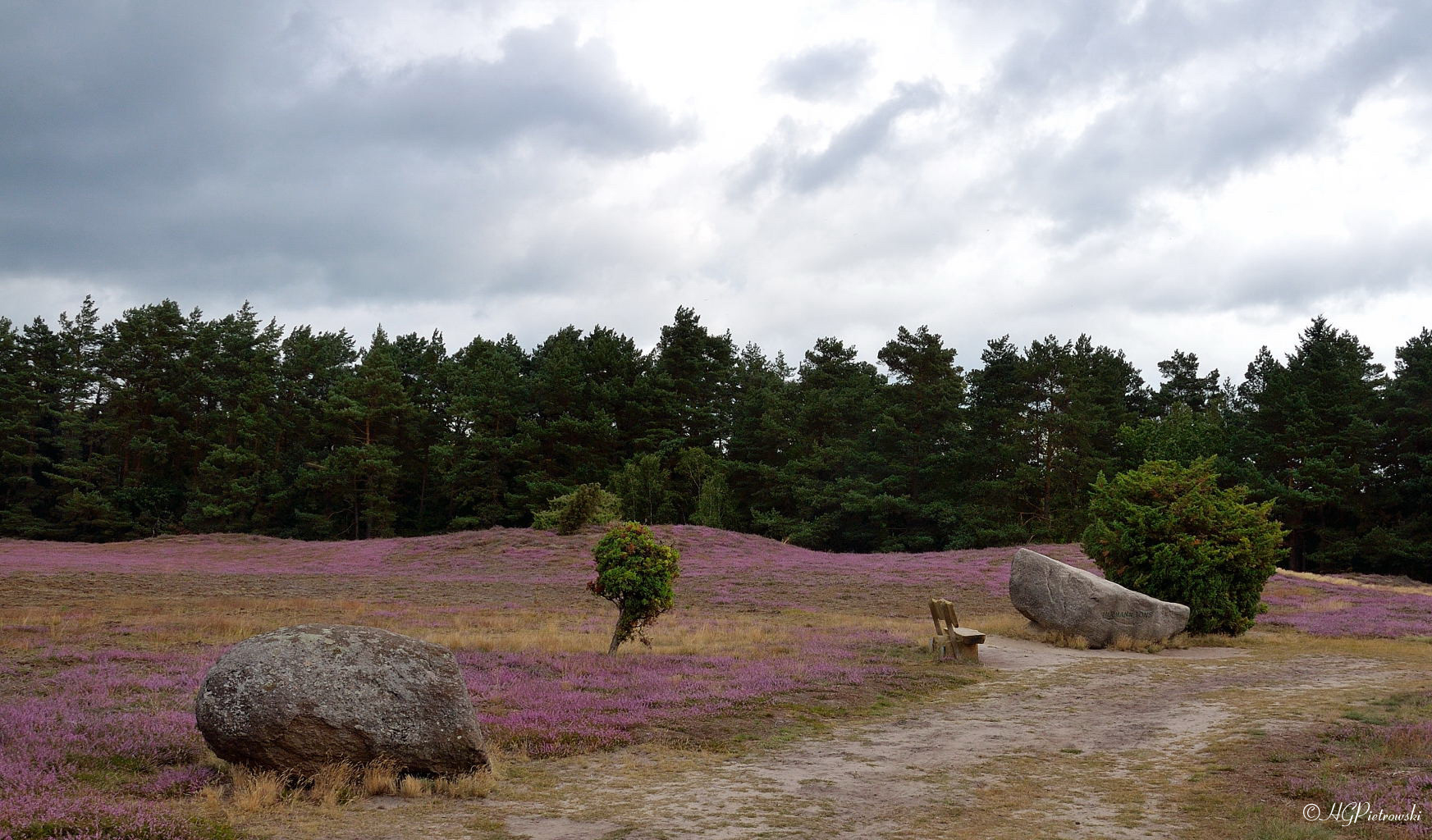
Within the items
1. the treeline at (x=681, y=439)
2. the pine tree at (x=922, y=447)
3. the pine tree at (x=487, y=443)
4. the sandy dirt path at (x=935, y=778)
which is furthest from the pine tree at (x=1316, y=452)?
the pine tree at (x=487, y=443)

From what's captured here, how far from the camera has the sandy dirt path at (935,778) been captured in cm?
727

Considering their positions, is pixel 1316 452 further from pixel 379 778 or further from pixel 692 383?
pixel 379 778

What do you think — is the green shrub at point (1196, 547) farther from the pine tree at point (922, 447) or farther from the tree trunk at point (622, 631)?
the pine tree at point (922, 447)

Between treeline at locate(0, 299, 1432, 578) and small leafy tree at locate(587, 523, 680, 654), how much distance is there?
40.3 metres

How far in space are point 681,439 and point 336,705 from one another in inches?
2479

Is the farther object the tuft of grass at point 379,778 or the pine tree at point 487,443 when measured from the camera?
the pine tree at point 487,443

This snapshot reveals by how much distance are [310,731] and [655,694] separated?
20.1 feet

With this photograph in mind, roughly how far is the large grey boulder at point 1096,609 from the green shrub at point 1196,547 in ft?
3.62

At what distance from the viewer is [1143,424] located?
Result: 6316cm

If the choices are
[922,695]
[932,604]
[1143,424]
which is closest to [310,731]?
[922,695]

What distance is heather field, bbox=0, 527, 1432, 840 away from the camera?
739 cm

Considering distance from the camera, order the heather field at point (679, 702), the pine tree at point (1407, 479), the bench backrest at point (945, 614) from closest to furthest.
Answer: the heather field at point (679, 702) < the bench backrest at point (945, 614) < the pine tree at point (1407, 479)

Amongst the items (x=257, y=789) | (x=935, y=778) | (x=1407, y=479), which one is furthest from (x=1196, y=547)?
(x=1407, y=479)

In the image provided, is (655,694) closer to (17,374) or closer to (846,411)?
(846,411)
